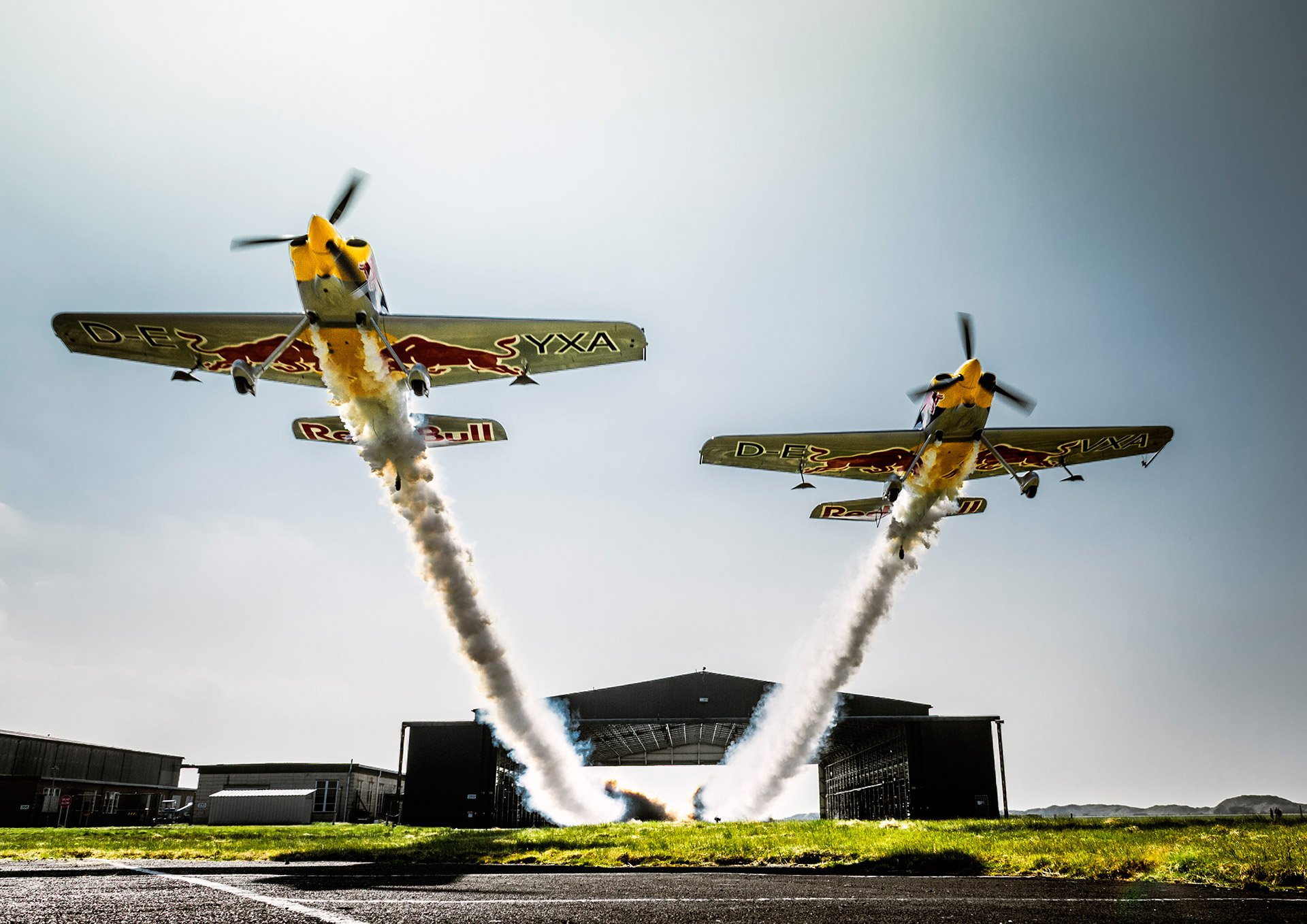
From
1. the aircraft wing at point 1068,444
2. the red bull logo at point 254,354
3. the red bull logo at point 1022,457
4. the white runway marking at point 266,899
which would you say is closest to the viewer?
the white runway marking at point 266,899

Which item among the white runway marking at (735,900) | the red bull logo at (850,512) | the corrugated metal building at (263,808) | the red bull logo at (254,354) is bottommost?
the corrugated metal building at (263,808)

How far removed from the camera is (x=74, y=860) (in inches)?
677

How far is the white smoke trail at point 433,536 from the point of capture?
1051 inches

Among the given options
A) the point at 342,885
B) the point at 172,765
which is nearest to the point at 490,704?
the point at 342,885

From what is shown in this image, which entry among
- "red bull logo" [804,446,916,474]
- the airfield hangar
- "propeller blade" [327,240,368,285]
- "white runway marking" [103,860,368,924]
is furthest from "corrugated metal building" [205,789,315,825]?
"white runway marking" [103,860,368,924]

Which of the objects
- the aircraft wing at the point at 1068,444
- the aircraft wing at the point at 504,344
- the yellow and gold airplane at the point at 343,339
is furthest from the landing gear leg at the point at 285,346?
the aircraft wing at the point at 1068,444

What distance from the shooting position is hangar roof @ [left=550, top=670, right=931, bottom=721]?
46875mm

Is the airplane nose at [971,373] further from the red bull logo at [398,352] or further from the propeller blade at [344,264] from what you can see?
the propeller blade at [344,264]

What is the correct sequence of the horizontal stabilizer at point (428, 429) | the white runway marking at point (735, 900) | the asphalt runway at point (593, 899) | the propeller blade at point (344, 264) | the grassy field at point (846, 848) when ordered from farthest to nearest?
the horizontal stabilizer at point (428, 429) → the propeller blade at point (344, 264) → the grassy field at point (846, 848) → the white runway marking at point (735, 900) → the asphalt runway at point (593, 899)

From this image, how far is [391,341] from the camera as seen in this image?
2748 centimetres

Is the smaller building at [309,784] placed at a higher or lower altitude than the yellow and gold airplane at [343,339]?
lower

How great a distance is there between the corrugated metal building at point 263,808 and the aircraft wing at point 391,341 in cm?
3819

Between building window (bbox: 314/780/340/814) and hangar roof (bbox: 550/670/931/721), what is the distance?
88.1 ft

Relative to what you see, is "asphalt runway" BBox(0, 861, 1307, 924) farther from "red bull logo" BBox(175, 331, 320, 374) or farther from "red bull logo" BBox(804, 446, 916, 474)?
"red bull logo" BBox(804, 446, 916, 474)
